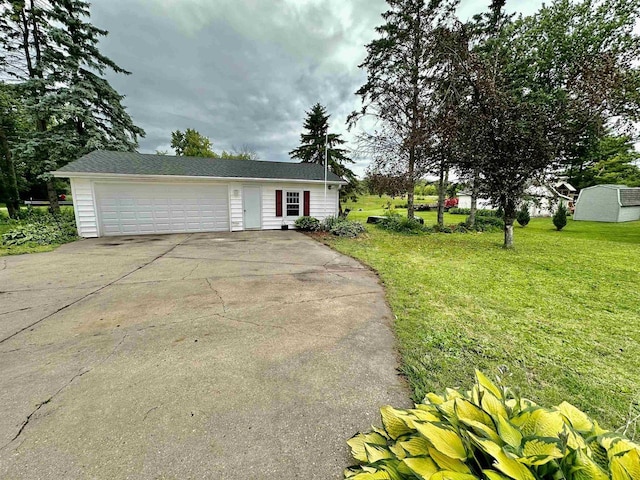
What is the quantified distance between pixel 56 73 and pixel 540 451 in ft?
61.9

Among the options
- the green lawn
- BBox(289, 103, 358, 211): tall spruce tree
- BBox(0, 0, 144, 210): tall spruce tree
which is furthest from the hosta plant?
BBox(289, 103, 358, 211): tall spruce tree

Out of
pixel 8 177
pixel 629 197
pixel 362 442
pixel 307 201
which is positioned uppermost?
pixel 8 177

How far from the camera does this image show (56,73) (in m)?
11.9

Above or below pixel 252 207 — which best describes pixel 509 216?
below

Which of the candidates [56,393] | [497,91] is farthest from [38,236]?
[497,91]

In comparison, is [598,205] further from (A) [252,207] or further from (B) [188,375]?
(B) [188,375]

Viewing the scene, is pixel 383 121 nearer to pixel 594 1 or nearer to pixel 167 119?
pixel 594 1

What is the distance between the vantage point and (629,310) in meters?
4.00

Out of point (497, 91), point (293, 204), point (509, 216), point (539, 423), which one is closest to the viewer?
point (539, 423)

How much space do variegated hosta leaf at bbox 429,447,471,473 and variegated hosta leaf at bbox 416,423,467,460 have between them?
0.7 inches

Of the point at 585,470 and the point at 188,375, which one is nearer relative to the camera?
the point at 585,470

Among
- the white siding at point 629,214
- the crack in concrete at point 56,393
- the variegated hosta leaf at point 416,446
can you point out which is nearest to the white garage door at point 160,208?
the crack in concrete at point 56,393

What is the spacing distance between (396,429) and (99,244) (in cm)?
1080

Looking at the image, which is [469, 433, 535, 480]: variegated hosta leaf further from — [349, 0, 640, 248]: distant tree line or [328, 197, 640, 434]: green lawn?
[349, 0, 640, 248]: distant tree line
